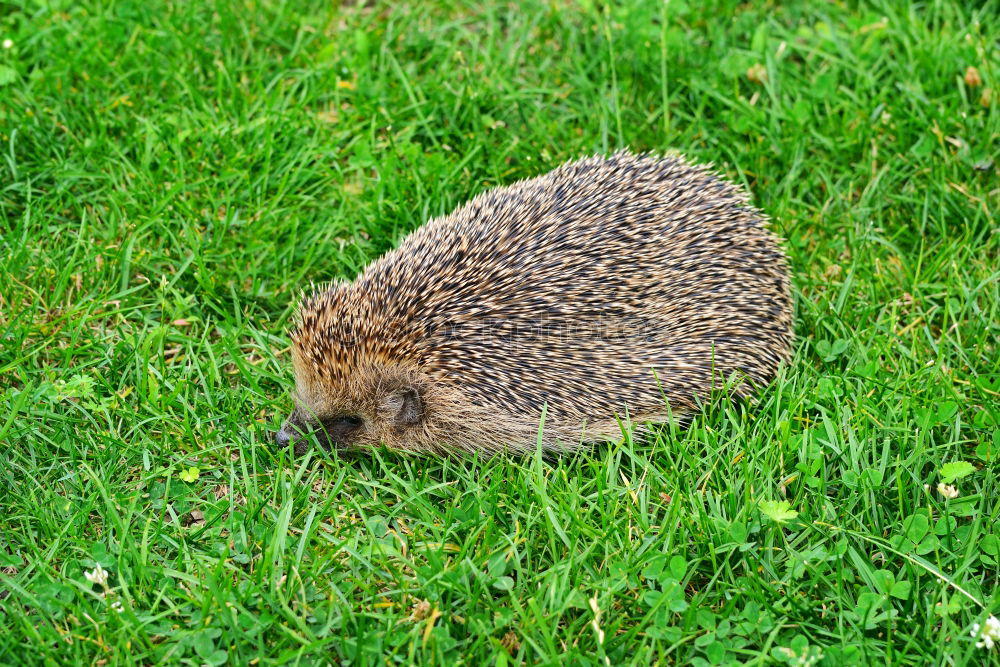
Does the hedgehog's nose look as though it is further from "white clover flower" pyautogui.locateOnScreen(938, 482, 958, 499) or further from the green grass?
"white clover flower" pyautogui.locateOnScreen(938, 482, 958, 499)

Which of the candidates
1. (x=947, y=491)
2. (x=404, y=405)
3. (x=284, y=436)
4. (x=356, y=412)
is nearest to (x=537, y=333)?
(x=404, y=405)

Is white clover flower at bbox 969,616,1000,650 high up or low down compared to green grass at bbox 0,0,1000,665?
down

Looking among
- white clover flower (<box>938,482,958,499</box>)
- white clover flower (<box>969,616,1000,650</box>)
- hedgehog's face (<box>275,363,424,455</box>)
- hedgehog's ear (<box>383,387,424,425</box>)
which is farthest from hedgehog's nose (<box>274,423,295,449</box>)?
white clover flower (<box>969,616,1000,650</box>)

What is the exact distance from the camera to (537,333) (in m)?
4.95

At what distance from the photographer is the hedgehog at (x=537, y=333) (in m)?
4.94

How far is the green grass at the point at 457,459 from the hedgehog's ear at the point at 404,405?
0.75ft

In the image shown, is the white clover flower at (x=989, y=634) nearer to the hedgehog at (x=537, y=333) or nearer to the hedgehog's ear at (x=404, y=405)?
the hedgehog at (x=537, y=333)

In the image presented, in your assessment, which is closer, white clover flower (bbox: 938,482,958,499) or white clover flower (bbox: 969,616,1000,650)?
white clover flower (bbox: 969,616,1000,650)

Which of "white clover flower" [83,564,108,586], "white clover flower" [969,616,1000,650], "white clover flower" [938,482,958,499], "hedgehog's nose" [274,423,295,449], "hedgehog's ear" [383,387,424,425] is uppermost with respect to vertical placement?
"white clover flower" [83,564,108,586]

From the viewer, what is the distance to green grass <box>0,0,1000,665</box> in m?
4.20

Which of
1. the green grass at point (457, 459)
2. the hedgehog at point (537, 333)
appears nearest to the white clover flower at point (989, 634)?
the green grass at point (457, 459)

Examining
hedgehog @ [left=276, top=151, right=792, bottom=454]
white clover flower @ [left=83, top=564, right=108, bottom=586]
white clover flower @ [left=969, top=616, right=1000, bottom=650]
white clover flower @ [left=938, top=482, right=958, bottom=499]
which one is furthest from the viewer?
hedgehog @ [left=276, top=151, right=792, bottom=454]

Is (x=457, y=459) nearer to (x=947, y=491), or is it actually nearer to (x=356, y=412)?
(x=356, y=412)

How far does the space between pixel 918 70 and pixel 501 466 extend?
406 cm
